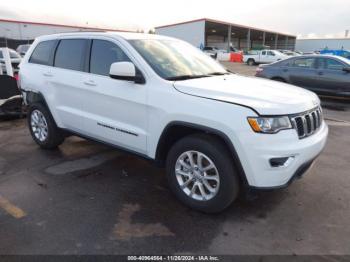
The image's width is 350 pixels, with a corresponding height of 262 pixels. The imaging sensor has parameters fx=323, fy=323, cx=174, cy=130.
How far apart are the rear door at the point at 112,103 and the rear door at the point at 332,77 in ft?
25.9

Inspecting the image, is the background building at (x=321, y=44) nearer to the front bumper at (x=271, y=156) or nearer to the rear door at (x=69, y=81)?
the rear door at (x=69, y=81)

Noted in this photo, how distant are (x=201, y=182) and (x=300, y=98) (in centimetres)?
134

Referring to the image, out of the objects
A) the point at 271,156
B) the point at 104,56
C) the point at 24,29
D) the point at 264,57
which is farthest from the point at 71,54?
the point at 24,29

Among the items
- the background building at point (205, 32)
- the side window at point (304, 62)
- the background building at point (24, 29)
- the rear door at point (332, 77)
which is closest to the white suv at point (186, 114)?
the rear door at point (332, 77)

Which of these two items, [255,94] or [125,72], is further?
[125,72]

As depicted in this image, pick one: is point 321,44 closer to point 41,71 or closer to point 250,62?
point 250,62

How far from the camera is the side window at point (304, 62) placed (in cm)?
1019

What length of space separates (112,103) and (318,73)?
809cm

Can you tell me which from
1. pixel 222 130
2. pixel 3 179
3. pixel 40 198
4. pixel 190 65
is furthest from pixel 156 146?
pixel 3 179

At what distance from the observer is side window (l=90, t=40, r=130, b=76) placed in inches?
157

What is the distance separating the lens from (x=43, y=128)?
5.28 m

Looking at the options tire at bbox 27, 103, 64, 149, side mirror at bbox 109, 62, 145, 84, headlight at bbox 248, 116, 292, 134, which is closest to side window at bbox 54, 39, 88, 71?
tire at bbox 27, 103, 64, 149

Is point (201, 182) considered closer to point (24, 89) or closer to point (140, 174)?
point (140, 174)

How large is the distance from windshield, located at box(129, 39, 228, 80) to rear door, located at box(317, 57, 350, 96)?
655 cm
